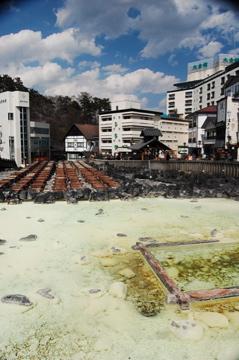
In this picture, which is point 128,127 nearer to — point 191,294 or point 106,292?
point 106,292

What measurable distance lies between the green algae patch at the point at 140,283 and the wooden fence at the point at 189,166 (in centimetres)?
2009

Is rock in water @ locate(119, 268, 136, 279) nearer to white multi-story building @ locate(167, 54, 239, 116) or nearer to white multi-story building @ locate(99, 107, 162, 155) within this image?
white multi-story building @ locate(99, 107, 162, 155)

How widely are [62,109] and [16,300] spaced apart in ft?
282

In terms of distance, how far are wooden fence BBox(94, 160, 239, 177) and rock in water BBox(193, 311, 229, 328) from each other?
21.5 meters

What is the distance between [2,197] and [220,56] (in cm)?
9331

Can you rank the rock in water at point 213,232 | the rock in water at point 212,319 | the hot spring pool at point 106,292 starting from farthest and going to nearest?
the rock in water at point 213,232 → the rock in water at point 212,319 → the hot spring pool at point 106,292

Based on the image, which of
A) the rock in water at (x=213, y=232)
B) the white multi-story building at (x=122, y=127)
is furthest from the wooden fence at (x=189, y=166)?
the rock in water at (x=213, y=232)

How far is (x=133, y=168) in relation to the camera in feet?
124

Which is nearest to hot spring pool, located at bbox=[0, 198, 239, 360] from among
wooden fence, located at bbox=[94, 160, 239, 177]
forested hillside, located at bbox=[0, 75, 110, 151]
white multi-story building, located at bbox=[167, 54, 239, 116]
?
wooden fence, located at bbox=[94, 160, 239, 177]

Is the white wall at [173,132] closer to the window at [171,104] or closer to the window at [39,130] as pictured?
the window at [39,130]

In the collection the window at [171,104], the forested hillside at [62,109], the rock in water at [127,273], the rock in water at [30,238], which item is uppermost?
the window at [171,104]

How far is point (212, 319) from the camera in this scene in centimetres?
393

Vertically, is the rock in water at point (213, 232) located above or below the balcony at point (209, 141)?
below

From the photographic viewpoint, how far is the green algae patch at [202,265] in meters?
5.07
